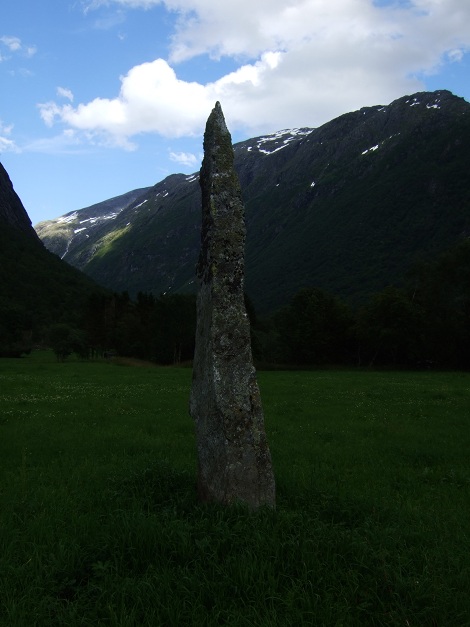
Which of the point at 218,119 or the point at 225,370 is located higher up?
the point at 218,119

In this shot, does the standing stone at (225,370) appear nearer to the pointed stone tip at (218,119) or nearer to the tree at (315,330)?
the pointed stone tip at (218,119)

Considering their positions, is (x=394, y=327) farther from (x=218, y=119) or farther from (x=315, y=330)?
(x=218, y=119)

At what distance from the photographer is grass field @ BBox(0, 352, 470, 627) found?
4.78 meters

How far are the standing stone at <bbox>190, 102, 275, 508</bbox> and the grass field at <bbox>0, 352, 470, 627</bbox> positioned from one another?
503 mm

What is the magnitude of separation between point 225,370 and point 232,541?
2.52m

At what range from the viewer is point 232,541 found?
5871mm

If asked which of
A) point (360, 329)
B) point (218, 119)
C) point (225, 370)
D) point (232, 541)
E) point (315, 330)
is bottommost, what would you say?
point (232, 541)

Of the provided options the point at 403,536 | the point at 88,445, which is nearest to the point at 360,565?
the point at 403,536

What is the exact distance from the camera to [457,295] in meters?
62.1

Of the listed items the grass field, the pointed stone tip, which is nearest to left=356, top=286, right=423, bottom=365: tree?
the grass field

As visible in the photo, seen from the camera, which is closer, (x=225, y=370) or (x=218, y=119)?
(x=225, y=370)

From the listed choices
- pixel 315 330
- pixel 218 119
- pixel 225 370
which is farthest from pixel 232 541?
pixel 315 330

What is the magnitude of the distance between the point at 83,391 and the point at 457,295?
51.1 metres

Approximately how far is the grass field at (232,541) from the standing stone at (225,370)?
503 mm
